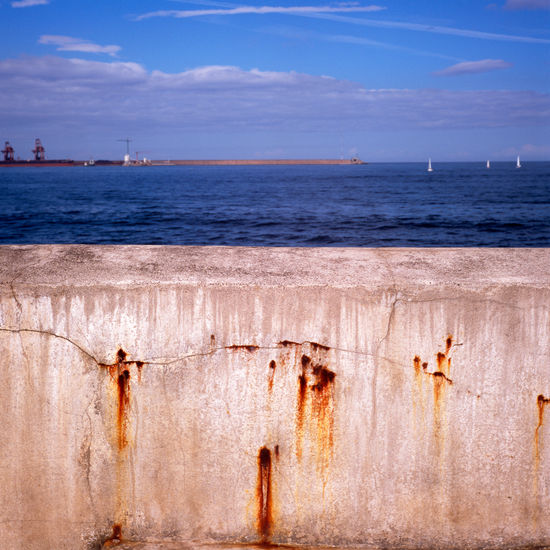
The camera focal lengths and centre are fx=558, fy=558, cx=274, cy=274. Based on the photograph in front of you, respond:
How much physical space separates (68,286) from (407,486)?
1.41 metres

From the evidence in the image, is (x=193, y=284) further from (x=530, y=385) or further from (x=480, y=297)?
(x=530, y=385)

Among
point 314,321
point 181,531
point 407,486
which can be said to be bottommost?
point 181,531

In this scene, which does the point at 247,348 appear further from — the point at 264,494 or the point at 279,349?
the point at 264,494

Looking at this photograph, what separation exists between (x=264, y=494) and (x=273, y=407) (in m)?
0.33

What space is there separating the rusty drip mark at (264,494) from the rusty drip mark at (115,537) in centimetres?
51

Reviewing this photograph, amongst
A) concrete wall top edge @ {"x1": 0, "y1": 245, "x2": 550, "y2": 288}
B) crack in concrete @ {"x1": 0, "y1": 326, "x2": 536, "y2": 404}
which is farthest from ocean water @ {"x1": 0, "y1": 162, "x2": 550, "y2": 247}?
crack in concrete @ {"x1": 0, "y1": 326, "x2": 536, "y2": 404}

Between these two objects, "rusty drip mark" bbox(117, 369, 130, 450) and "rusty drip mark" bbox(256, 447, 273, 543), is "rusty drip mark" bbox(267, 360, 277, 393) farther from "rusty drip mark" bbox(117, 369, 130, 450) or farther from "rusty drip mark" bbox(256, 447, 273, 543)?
"rusty drip mark" bbox(117, 369, 130, 450)

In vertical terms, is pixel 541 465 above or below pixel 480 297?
below

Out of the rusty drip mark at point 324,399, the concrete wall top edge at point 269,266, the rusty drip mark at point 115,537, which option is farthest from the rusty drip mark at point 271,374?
the rusty drip mark at point 115,537

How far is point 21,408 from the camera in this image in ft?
6.48

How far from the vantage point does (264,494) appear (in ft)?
6.68

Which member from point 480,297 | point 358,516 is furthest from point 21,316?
point 480,297

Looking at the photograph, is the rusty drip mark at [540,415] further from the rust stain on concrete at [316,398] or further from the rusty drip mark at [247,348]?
the rusty drip mark at [247,348]

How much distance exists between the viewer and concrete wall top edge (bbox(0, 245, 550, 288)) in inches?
78.5
